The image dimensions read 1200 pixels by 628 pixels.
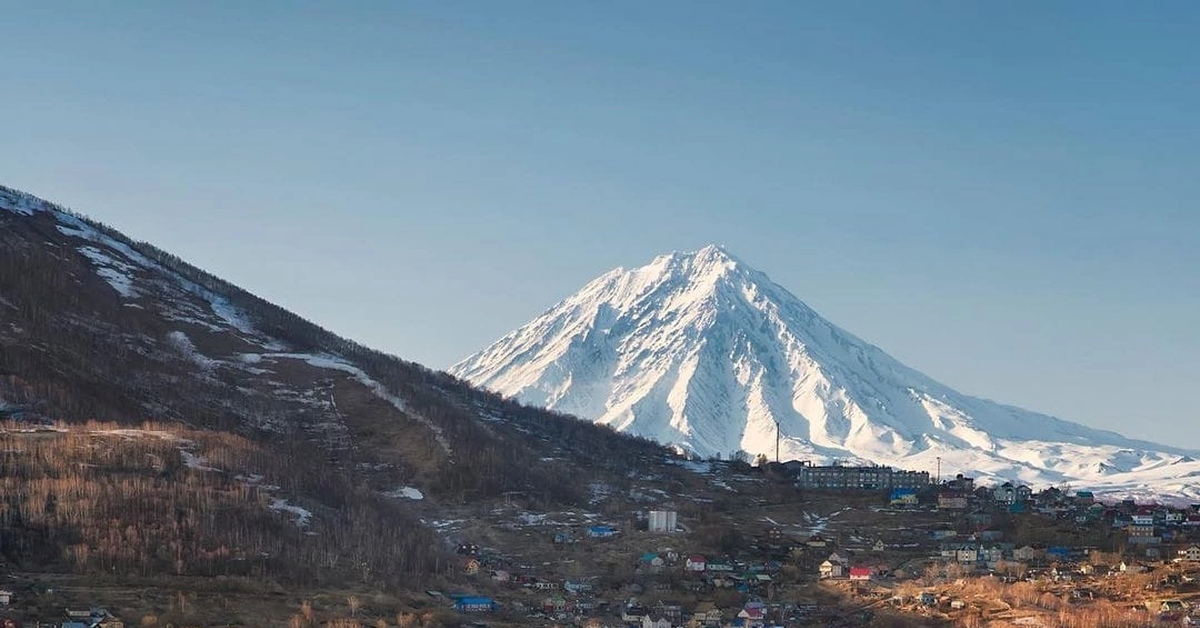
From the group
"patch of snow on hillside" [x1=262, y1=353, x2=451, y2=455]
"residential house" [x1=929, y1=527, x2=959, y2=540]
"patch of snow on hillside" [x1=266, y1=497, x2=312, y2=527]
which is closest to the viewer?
"patch of snow on hillside" [x1=266, y1=497, x2=312, y2=527]

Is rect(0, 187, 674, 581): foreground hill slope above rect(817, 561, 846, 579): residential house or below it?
above

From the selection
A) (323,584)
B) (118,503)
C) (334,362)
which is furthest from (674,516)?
(334,362)

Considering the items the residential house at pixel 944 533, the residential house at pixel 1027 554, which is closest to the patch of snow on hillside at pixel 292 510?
the residential house at pixel 944 533

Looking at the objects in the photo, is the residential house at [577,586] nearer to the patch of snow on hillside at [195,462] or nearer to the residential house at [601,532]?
the residential house at [601,532]

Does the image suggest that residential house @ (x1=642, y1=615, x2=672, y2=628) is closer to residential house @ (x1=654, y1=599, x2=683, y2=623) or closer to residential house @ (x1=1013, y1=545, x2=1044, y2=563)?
residential house @ (x1=654, y1=599, x2=683, y2=623)

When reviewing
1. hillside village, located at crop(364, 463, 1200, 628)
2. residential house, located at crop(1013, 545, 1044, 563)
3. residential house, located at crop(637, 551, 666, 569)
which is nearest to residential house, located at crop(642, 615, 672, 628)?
hillside village, located at crop(364, 463, 1200, 628)

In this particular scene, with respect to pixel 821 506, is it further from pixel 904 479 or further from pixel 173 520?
pixel 173 520

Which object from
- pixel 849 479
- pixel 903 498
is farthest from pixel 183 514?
pixel 849 479

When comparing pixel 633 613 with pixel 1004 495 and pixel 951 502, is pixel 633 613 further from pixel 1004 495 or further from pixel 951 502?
pixel 1004 495
